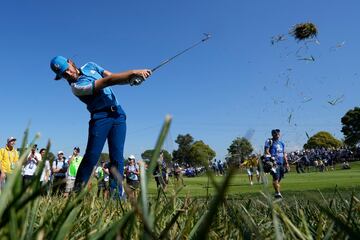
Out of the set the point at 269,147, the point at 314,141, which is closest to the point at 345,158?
the point at 314,141

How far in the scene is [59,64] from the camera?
4.65 m

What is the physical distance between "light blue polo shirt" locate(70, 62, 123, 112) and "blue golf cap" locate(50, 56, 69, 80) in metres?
0.18

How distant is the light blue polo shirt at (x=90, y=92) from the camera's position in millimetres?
4570

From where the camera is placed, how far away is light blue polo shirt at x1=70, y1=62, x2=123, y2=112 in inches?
180

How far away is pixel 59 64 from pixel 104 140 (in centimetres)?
92

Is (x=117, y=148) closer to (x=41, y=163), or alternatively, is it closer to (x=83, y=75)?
(x=83, y=75)

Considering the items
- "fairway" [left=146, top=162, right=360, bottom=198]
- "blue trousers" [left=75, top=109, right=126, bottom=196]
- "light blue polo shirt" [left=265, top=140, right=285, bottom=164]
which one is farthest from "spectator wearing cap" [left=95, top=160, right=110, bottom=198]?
"light blue polo shirt" [left=265, top=140, right=285, bottom=164]

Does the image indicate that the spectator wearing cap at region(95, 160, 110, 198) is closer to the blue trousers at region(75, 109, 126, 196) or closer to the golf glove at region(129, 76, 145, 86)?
the blue trousers at region(75, 109, 126, 196)

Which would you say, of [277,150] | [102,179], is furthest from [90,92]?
[277,150]

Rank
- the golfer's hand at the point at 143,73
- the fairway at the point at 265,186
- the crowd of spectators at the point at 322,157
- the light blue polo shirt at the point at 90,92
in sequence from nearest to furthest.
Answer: the fairway at the point at 265,186, the golfer's hand at the point at 143,73, the light blue polo shirt at the point at 90,92, the crowd of spectators at the point at 322,157

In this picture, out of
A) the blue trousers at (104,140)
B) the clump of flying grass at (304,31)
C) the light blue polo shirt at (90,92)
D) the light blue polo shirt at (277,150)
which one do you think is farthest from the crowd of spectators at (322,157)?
the light blue polo shirt at (90,92)

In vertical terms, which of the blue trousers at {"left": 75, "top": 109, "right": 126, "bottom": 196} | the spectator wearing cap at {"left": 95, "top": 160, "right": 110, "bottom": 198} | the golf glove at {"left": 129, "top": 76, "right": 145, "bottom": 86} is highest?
the golf glove at {"left": 129, "top": 76, "right": 145, "bottom": 86}

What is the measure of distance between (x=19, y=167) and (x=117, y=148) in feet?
14.5

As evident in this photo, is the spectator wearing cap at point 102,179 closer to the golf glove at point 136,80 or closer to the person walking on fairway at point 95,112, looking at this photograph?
the person walking on fairway at point 95,112
